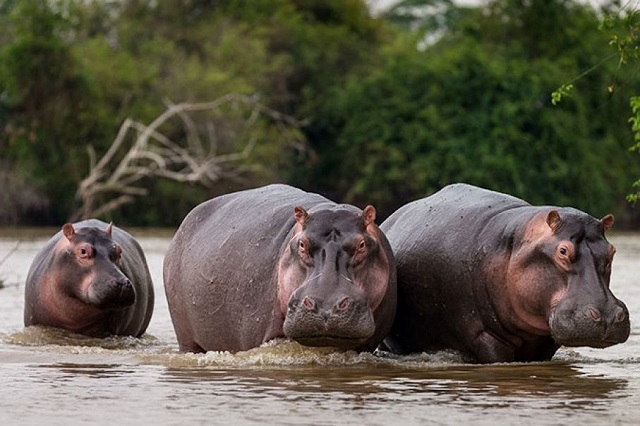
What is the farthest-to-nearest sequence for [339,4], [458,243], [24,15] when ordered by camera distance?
[339,4] < [24,15] < [458,243]

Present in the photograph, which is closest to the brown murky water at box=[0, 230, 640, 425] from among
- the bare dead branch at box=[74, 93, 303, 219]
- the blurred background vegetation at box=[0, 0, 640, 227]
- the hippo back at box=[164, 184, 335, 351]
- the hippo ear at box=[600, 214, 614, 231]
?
the hippo back at box=[164, 184, 335, 351]

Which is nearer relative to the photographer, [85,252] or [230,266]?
[230,266]

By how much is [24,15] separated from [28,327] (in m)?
25.5

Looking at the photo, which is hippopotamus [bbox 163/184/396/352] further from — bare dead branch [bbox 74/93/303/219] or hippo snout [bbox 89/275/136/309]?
bare dead branch [bbox 74/93/303/219]

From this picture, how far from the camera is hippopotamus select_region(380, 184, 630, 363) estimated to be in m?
7.29

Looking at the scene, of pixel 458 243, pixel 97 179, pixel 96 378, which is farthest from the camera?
pixel 97 179

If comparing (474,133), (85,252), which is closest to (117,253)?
(85,252)

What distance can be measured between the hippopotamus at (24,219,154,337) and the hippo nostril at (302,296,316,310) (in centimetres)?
290

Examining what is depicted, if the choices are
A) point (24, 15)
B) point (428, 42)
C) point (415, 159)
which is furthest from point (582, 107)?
point (24, 15)

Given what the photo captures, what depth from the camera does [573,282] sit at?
734 centimetres

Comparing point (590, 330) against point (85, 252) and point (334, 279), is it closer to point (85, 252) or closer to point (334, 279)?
point (334, 279)

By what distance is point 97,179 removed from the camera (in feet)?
106

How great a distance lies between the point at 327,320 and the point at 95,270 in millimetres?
3186

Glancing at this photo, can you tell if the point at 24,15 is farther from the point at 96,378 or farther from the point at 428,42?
the point at 96,378
